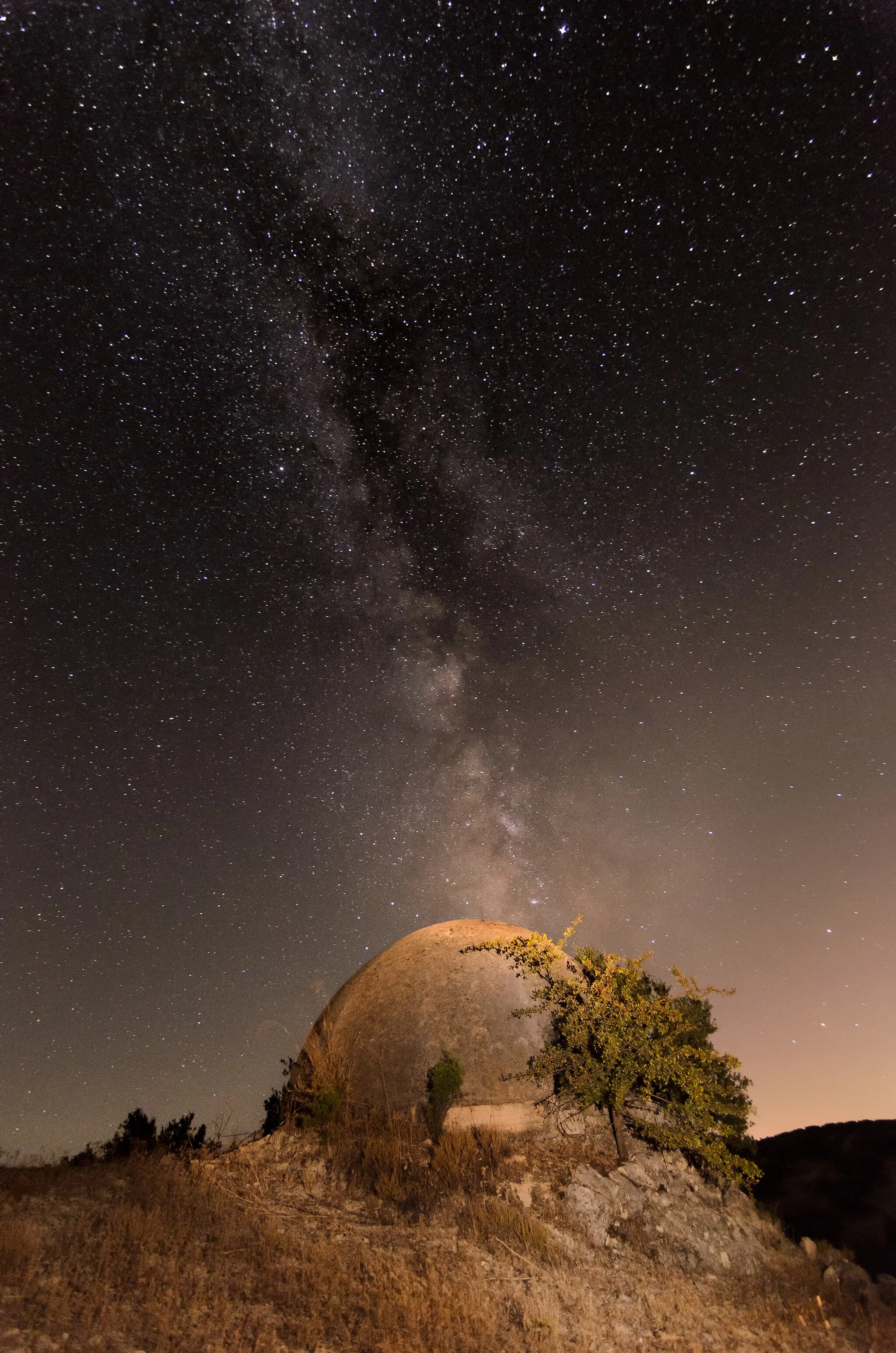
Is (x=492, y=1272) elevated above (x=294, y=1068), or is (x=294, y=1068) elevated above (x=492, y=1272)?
(x=294, y=1068)

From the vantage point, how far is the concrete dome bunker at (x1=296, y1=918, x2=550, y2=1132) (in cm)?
1259

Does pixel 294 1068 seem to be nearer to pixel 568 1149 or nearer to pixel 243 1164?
pixel 243 1164

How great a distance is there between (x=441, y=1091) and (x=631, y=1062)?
3586 millimetres

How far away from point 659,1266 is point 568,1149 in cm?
213

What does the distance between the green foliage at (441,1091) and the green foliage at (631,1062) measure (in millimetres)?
1410

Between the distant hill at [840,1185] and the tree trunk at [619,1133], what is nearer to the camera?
the tree trunk at [619,1133]

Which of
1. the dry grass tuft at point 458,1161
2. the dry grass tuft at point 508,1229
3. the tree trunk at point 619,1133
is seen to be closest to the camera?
the dry grass tuft at point 508,1229

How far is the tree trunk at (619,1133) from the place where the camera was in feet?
40.5

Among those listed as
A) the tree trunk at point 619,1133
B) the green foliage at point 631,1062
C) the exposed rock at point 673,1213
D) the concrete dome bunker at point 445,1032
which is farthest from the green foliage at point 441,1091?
the tree trunk at point 619,1133

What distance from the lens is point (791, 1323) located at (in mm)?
9641

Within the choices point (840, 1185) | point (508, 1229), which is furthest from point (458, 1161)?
point (840, 1185)

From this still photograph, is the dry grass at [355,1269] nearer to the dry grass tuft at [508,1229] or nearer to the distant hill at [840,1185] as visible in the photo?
the dry grass tuft at [508,1229]

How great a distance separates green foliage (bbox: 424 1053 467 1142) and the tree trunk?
290cm

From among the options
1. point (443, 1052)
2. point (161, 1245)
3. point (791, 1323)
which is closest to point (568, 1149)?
point (443, 1052)
